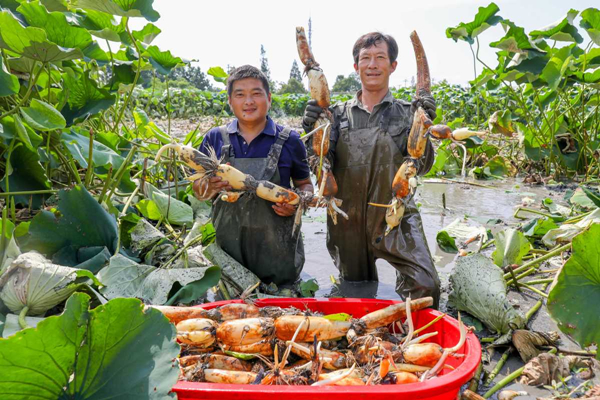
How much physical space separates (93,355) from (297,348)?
0.86 meters

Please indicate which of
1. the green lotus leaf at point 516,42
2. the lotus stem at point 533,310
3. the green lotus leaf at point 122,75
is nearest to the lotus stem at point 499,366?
the lotus stem at point 533,310

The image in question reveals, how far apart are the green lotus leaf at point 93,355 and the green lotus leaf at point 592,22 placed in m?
4.99

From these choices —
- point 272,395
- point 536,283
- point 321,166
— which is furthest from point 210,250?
point 536,283

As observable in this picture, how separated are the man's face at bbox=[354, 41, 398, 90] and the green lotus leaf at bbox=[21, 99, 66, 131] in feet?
5.18

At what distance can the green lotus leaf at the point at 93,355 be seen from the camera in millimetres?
1158

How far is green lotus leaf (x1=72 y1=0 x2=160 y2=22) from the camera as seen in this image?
2484mm

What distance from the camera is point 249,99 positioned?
2.61m

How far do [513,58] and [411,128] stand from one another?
3490 mm

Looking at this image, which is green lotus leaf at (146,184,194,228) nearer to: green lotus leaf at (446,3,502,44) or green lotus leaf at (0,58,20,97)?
green lotus leaf at (0,58,20,97)

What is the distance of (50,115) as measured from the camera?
7.33 ft

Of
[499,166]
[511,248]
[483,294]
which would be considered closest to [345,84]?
[499,166]

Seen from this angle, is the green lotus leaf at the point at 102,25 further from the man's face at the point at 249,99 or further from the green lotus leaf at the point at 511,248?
the green lotus leaf at the point at 511,248

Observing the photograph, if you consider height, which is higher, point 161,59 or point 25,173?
point 161,59

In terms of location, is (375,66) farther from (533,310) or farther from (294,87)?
(294,87)
